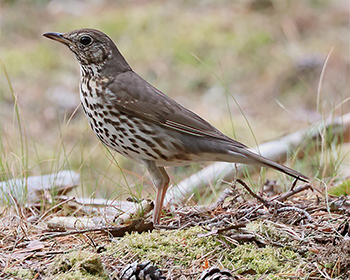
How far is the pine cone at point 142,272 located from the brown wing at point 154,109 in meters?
1.36

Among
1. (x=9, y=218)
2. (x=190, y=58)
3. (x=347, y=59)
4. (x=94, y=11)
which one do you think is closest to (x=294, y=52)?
(x=347, y=59)

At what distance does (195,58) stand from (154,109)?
19.1 feet

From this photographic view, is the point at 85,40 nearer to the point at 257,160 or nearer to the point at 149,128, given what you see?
the point at 149,128

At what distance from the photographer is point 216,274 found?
8.29 feet

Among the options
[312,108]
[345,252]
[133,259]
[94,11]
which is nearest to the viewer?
[345,252]

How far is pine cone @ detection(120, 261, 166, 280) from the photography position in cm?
254

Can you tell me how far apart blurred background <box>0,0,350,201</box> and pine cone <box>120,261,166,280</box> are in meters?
4.62

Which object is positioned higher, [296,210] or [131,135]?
[131,135]

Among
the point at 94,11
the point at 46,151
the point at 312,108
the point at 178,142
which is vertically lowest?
the point at 312,108

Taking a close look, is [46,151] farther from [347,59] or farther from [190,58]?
[347,59]

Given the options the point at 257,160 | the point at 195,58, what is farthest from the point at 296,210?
the point at 195,58

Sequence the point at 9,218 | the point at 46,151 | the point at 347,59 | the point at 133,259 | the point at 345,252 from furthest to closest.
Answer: the point at 347,59, the point at 46,151, the point at 9,218, the point at 133,259, the point at 345,252

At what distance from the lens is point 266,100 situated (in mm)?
8883

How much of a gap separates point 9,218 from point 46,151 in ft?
13.1
